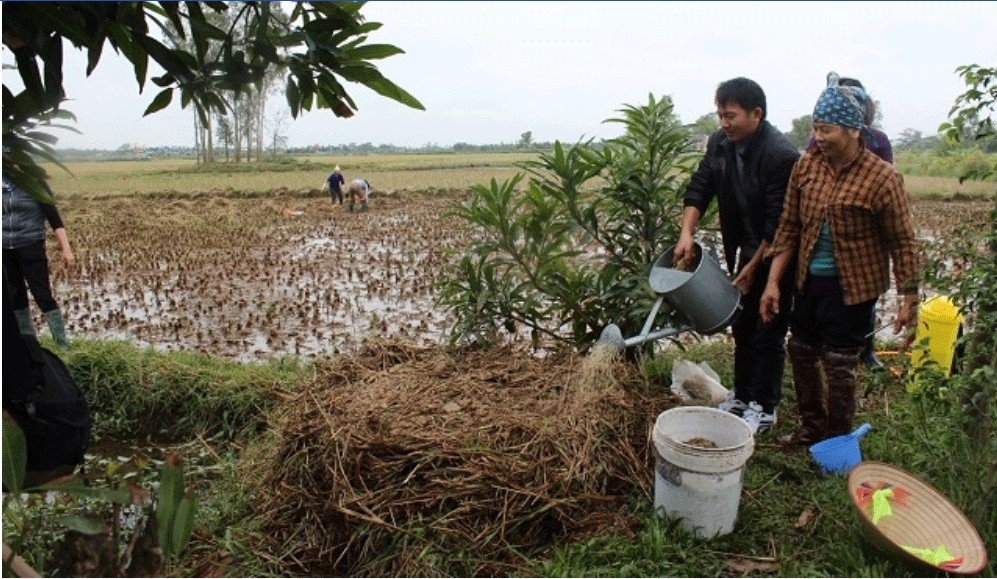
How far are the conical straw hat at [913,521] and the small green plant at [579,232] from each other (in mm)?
1293

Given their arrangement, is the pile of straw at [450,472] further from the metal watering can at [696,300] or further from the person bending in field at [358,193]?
the person bending in field at [358,193]

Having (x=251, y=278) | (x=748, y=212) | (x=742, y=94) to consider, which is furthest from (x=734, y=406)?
(x=251, y=278)

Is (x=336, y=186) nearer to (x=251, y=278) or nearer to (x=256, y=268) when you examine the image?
(x=256, y=268)

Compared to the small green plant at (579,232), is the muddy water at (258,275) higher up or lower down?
lower down

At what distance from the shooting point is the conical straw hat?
2121 mm

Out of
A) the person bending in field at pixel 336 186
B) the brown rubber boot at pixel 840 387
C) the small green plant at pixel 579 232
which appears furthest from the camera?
the person bending in field at pixel 336 186

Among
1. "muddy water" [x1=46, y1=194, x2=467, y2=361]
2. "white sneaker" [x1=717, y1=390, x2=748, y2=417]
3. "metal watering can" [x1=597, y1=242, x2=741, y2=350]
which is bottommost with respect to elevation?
"muddy water" [x1=46, y1=194, x2=467, y2=361]

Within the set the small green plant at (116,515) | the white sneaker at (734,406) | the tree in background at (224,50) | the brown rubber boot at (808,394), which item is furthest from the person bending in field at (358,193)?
the small green plant at (116,515)

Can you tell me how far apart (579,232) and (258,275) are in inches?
213

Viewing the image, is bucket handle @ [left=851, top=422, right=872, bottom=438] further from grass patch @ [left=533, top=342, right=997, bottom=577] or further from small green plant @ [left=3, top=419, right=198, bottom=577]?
small green plant @ [left=3, top=419, right=198, bottom=577]

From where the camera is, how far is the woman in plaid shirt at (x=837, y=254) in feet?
8.57

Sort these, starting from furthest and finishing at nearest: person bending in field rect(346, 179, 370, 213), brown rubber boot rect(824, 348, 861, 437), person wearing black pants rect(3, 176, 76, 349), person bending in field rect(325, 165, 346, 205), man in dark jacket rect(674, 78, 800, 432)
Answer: person bending in field rect(325, 165, 346, 205), person bending in field rect(346, 179, 370, 213), person wearing black pants rect(3, 176, 76, 349), man in dark jacket rect(674, 78, 800, 432), brown rubber boot rect(824, 348, 861, 437)

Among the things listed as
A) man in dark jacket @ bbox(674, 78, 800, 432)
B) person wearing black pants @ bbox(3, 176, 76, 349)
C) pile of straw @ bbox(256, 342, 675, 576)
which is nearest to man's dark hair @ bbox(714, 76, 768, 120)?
man in dark jacket @ bbox(674, 78, 800, 432)

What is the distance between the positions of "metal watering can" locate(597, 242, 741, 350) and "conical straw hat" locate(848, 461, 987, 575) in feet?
2.74
